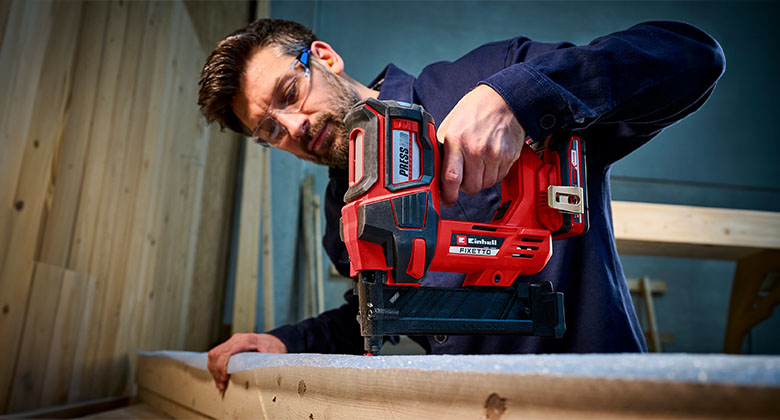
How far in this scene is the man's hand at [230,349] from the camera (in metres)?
1.24

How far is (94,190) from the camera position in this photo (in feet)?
6.09

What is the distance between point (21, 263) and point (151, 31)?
1.21 metres

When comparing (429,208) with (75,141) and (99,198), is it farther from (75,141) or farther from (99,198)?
(99,198)

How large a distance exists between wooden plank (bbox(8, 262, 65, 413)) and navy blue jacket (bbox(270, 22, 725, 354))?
0.74 m

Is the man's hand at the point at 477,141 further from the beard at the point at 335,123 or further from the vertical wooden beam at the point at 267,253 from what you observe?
the vertical wooden beam at the point at 267,253

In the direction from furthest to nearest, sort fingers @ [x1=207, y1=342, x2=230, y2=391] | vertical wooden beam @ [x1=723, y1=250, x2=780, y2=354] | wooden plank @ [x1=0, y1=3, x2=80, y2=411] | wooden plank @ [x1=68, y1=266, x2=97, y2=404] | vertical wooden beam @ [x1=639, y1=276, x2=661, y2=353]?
1. vertical wooden beam @ [x1=639, y1=276, x2=661, y2=353]
2. vertical wooden beam @ [x1=723, y1=250, x2=780, y2=354]
3. wooden plank @ [x1=68, y1=266, x2=97, y2=404]
4. wooden plank @ [x1=0, y1=3, x2=80, y2=411]
5. fingers @ [x1=207, y1=342, x2=230, y2=391]

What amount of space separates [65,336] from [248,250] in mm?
1654

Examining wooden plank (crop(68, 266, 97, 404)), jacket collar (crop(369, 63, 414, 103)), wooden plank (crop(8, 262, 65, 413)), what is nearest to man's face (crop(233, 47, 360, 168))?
jacket collar (crop(369, 63, 414, 103))

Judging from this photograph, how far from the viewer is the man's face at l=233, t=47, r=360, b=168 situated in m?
1.52

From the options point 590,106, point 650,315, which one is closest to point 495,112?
point 590,106

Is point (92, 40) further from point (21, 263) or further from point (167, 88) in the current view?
point (21, 263)

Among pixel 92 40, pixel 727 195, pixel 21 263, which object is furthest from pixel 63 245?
pixel 727 195

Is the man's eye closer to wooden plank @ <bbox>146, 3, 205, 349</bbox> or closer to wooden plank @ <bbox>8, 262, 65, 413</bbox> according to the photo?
wooden plank @ <bbox>8, 262, 65, 413</bbox>

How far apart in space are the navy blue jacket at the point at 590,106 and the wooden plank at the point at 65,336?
785 millimetres
